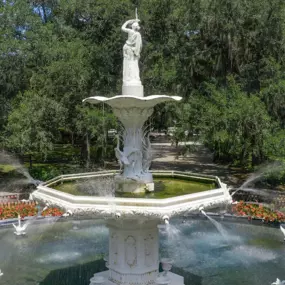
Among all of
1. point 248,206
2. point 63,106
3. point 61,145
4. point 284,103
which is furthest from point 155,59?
point 61,145

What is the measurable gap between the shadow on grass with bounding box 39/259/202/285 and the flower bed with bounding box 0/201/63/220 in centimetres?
434

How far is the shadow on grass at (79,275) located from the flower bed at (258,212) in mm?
5005

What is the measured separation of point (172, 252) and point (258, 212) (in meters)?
4.23

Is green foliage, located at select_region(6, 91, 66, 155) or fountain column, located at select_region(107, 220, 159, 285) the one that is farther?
green foliage, located at select_region(6, 91, 66, 155)

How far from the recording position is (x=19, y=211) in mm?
16703

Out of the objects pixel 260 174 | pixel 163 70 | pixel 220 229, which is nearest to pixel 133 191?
pixel 220 229

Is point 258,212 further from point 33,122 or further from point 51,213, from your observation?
point 33,122

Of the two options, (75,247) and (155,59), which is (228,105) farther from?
(75,247)

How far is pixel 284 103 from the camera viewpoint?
65.8 feet

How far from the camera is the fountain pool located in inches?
461

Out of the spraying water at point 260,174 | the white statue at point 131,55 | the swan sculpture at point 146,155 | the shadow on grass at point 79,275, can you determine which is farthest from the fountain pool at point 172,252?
the white statue at point 131,55

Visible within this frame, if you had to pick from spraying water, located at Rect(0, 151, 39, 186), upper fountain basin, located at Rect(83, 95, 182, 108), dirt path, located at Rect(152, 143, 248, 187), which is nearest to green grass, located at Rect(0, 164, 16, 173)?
spraying water, located at Rect(0, 151, 39, 186)

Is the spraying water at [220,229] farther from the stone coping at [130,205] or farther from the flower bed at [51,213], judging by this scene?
the stone coping at [130,205]

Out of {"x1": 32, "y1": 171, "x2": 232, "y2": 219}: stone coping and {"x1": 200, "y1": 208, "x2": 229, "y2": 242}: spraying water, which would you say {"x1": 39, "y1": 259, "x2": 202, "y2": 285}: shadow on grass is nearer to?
{"x1": 32, "y1": 171, "x2": 232, "y2": 219}: stone coping
